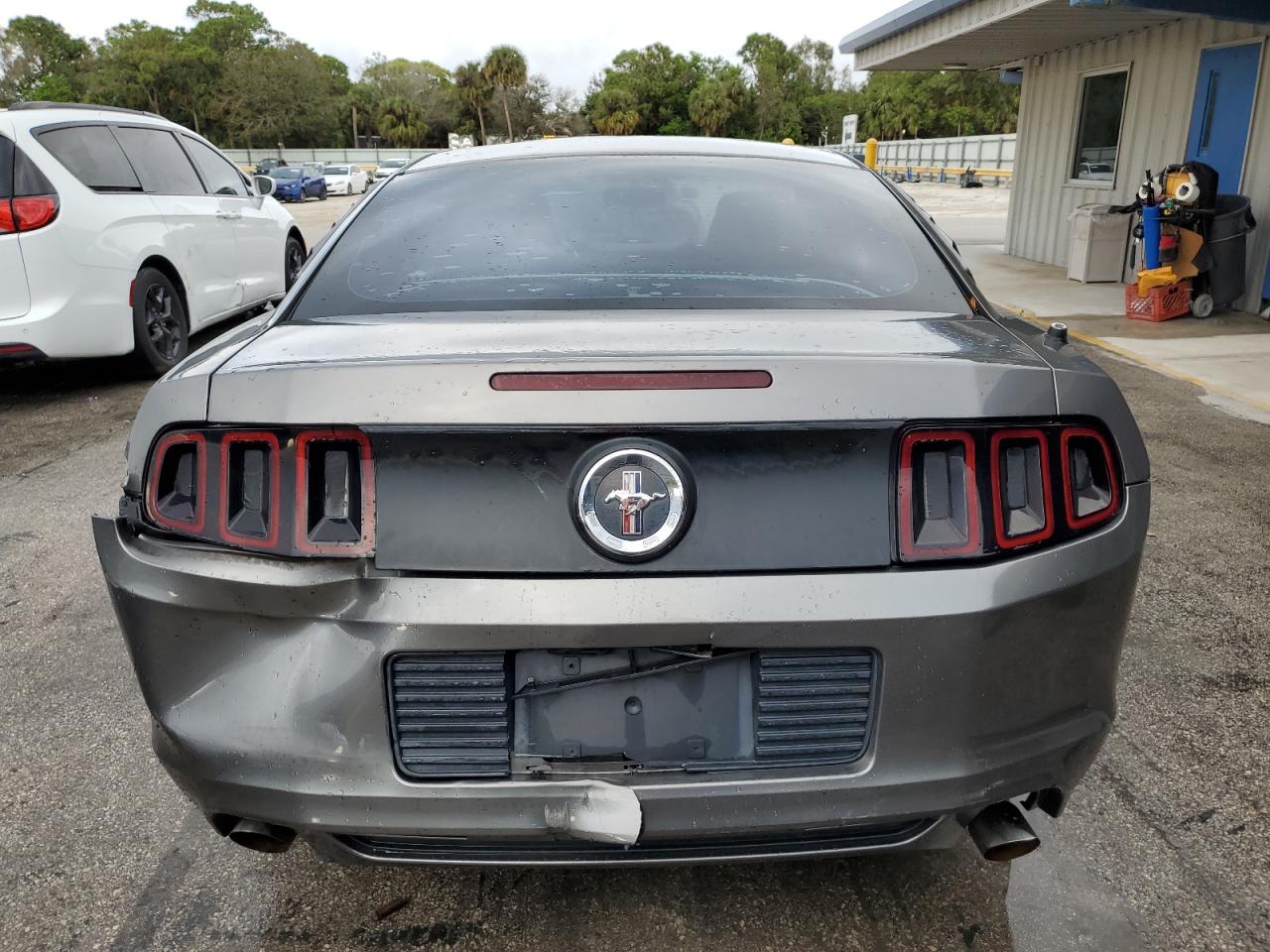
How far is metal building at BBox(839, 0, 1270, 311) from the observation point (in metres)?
9.65

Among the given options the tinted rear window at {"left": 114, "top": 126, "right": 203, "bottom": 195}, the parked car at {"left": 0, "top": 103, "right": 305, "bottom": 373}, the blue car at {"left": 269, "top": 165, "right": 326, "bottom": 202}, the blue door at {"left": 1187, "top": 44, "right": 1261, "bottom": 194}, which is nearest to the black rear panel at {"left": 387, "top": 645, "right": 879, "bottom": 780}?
the parked car at {"left": 0, "top": 103, "right": 305, "bottom": 373}

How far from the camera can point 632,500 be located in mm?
1640

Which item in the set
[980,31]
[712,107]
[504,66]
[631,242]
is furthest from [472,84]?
[631,242]

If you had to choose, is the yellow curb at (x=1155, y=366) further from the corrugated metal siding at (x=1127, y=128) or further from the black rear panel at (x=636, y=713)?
the black rear panel at (x=636, y=713)

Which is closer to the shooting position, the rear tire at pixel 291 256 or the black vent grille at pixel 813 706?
the black vent grille at pixel 813 706

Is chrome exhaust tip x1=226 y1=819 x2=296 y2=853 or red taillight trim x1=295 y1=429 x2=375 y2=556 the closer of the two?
red taillight trim x1=295 y1=429 x2=375 y2=556

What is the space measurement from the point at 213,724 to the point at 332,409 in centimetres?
58

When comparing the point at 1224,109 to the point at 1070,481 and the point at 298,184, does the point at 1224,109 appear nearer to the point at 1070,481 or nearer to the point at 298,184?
the point at 1070,481

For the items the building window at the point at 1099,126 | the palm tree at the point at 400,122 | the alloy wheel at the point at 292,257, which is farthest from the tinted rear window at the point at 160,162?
the palm tree at the point at 400,122

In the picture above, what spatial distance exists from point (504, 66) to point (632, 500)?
87901 mm

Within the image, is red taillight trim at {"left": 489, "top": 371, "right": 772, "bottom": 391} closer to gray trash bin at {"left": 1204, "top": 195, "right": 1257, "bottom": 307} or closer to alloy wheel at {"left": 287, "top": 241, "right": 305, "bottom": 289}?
alloy wheel at {"left": 287, "top": 241, "right": 305, "bottom": 289}

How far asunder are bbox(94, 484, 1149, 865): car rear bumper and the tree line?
72.7 meters

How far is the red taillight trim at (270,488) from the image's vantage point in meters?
1.70

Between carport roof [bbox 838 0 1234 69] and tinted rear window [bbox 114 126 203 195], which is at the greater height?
carport roof [bbox 838 0 1234 69]
